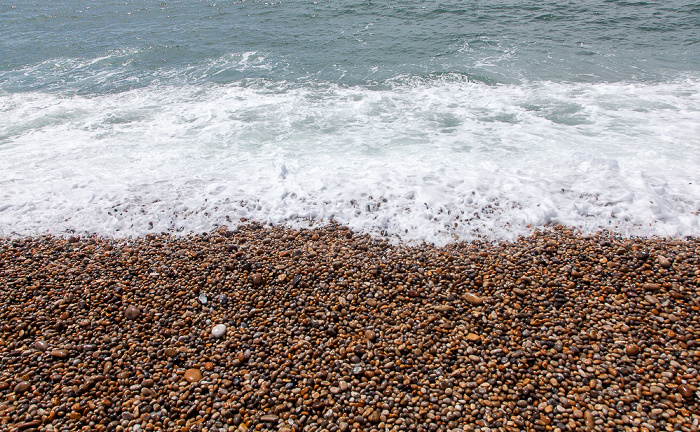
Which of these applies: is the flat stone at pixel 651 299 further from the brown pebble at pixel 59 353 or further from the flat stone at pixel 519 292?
the brown pebble at pixel 59 353

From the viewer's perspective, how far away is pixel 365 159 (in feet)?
31.1

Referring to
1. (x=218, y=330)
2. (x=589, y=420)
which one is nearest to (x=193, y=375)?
(x=218, y=330)

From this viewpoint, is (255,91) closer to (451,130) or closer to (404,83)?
(404,83)

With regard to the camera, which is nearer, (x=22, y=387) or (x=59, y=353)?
(x=22, y=387)

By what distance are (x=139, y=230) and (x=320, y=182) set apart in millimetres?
3716

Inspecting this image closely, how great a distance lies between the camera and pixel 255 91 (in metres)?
14.1

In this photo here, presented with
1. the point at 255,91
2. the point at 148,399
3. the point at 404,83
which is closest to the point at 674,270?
the point at 148,399

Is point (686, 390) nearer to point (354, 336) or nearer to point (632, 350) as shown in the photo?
point (632, 350)

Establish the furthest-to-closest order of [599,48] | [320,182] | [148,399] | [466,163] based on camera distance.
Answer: [599,48], [466,163], [320,182], [148,399]

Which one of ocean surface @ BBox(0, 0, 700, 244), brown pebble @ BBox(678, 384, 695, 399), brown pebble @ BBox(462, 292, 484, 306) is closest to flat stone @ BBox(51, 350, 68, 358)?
ocean surface @ BBox(0, 0, 700, 244)

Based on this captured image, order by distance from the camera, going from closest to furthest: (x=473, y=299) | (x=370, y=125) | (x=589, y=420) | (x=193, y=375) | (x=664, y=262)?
1. (x=589, y=420)
2. (x=193, y=375)
3. (x=473, y=299)
4. (x=664, y=262)
5. (x=370, y=125)

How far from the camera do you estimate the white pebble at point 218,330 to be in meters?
4.92

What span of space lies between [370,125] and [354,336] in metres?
7.79

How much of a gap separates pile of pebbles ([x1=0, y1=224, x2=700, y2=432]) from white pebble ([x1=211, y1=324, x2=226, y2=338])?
0.01 metres
